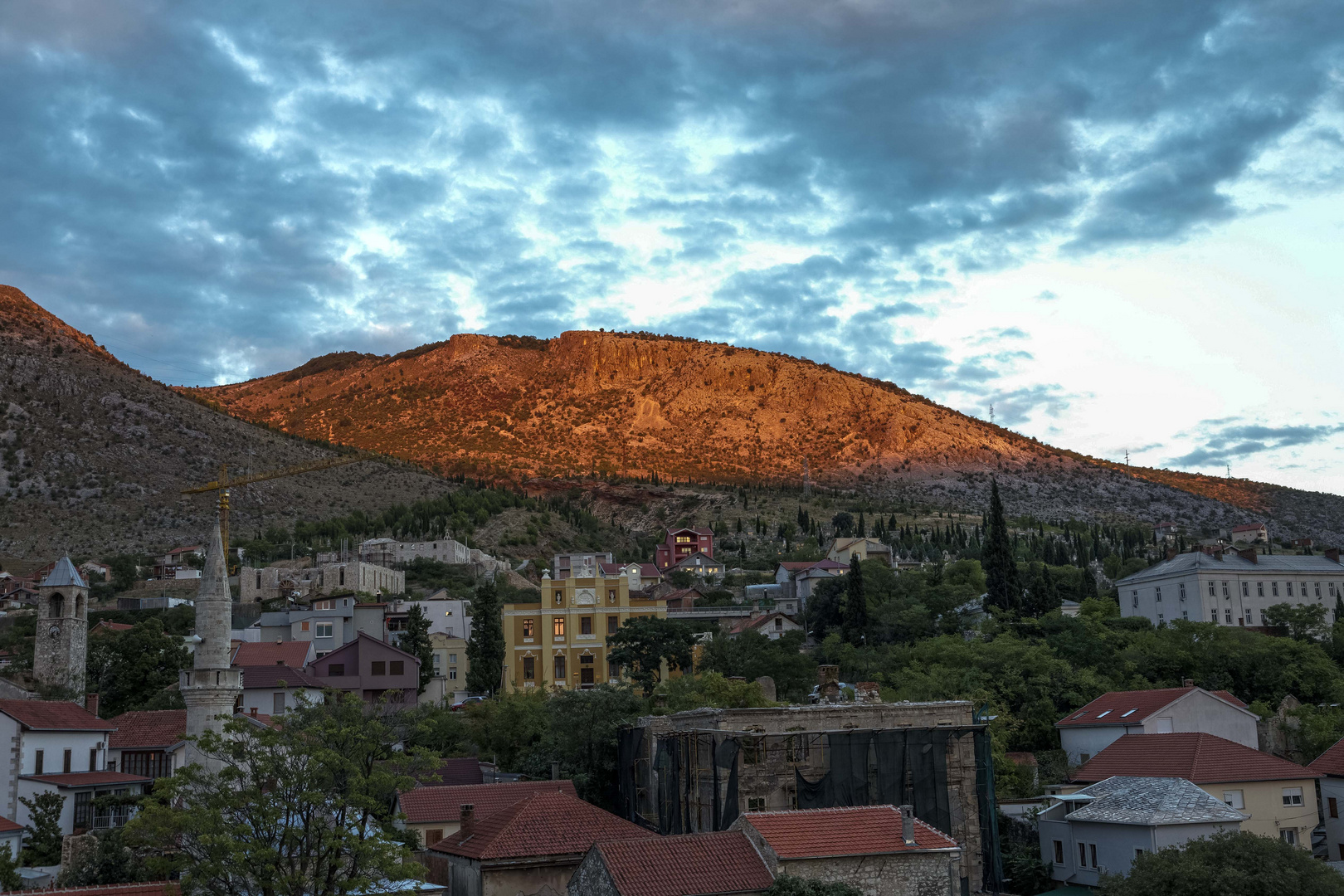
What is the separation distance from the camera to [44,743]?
142ft

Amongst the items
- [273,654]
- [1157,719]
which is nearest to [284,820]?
[1157,719]

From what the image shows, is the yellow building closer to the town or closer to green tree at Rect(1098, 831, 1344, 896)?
the town

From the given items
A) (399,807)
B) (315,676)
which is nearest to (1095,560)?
(315,676)

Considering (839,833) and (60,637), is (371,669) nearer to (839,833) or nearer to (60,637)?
(60,637)

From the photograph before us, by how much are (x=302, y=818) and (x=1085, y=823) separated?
23.5 metres

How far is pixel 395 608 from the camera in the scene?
76062mm

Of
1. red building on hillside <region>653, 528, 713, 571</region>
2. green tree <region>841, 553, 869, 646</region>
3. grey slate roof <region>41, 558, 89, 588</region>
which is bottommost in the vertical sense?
green tree <region>841, 553, 869, 646</region>

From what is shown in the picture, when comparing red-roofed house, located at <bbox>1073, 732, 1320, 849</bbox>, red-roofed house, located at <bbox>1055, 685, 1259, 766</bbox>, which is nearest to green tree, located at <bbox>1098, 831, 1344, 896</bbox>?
red-roofed house, located at <bbox>1073, 732, 1320, 849</bbox>

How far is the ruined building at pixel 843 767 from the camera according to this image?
3834 centimetres

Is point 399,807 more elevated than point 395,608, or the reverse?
point 395,608

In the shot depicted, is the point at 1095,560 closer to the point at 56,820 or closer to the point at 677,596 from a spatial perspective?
the point at 677,596

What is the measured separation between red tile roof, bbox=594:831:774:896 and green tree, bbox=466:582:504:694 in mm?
38833

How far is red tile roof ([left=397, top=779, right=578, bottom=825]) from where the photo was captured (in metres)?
37.9

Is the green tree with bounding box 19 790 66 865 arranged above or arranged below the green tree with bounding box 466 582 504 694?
below
